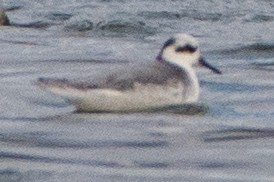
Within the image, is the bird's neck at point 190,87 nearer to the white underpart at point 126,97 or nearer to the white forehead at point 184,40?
the white underpart at point 126,97

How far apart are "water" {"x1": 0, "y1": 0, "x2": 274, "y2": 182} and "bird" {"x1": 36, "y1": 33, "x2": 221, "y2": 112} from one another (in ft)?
0.52

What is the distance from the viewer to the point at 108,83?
43.5 feet

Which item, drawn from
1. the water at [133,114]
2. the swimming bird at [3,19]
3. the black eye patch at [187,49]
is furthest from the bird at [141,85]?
the swimming bird at [3,19]

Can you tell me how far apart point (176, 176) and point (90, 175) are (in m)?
0.70

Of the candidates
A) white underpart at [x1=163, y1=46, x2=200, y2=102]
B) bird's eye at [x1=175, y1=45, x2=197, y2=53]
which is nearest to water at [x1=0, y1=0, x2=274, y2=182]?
white underpart at [x1=163, y1=46, x2=200, y2=102]

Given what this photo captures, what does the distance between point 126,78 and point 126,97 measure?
0.19 meters

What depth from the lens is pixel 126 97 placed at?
13422 millimetres

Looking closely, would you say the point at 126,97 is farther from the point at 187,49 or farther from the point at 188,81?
the point at 187,49

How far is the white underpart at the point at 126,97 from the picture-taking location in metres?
13.1

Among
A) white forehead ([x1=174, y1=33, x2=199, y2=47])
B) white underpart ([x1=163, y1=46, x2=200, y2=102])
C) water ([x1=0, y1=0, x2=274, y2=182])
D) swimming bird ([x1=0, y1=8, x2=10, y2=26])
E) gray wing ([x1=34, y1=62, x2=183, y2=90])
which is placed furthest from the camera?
swimming bird ([x1=0, y1=8, x2=10, y2=26])

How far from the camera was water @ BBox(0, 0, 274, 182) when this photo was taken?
1152 cm

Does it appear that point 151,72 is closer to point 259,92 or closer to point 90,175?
point 259,92

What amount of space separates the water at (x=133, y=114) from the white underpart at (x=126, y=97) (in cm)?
11

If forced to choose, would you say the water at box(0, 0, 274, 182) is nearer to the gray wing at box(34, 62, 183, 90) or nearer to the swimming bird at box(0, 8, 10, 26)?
the swimming bird at box(0, 8, 10, 26)
